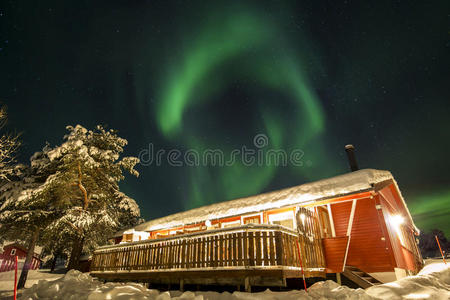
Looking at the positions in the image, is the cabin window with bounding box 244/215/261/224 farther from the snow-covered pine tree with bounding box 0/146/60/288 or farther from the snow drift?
the snow-covered pine tree with bounding box 0/146/60/288

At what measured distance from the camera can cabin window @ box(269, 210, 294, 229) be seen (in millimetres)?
13531

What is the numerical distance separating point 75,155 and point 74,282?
30.3 feet

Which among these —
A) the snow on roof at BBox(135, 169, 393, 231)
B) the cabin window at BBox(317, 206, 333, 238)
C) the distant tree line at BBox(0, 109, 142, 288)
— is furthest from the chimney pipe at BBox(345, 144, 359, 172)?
the distant tree line at BBox(0, 109, 142, 288)

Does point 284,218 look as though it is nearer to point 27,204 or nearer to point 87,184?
point 87,184

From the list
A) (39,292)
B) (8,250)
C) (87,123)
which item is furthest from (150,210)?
(39,292)

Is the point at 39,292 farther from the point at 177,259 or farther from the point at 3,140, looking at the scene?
the point at 3,140

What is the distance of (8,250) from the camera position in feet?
125

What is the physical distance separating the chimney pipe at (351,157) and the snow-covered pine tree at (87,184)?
16107mm

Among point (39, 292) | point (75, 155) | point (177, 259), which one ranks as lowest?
point (39, 292)

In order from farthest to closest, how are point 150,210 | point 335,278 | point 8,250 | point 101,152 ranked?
1. point 150,210
2. point 8,250
3. point 101,152
4. point 335,278

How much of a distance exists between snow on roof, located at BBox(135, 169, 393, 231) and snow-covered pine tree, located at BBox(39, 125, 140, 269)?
5740 mm

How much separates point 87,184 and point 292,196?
15903 mm

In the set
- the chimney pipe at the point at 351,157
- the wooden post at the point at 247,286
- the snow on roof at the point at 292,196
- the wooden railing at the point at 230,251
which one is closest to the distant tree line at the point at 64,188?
the snow on roof at the point at 292,196

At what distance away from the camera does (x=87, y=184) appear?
64.0ft
